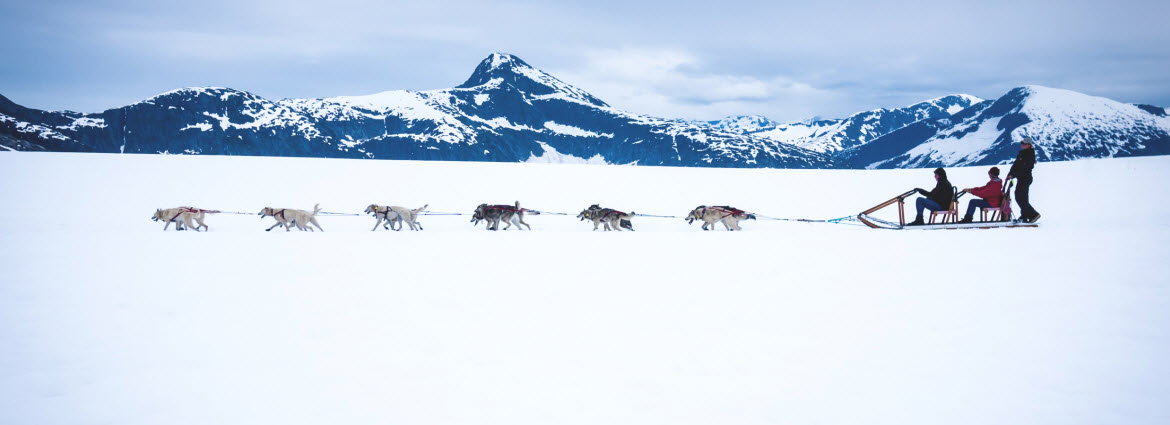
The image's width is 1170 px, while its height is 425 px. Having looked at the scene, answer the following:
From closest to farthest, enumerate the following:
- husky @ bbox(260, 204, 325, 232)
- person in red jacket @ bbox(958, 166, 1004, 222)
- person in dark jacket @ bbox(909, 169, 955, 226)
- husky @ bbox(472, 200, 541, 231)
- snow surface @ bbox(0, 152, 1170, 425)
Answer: snow surface @ bbox(0, 152, 1170, 425), person in red jacket @ bbox(958, 166, 1004, 222), person in dark jacket @ bbox(909, 169, 955, 226), husky @ bbox(260, 204, 325, 232), husky @ bbox(472, 200, 541, 231)

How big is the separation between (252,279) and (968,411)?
7.97m

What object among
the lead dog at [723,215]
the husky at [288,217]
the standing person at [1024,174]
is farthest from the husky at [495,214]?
the standing person at [1024,174]

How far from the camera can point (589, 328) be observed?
19.0 feet

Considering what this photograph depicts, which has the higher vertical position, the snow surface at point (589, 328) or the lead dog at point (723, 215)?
the lead dog at point (723, 215)

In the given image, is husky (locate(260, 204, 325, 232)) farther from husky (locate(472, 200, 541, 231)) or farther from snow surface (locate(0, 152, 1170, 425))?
husky (locate(472, 200, 541, 231))

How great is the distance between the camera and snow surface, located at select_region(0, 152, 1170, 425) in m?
4.18

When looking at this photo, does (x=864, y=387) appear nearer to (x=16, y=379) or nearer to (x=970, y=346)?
(x=970, y=346)

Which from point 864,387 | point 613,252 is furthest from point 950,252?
point 864,387

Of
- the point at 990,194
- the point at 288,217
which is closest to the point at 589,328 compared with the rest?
the point at 288,217

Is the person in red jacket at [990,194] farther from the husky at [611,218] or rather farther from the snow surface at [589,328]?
the husky at [611,218]

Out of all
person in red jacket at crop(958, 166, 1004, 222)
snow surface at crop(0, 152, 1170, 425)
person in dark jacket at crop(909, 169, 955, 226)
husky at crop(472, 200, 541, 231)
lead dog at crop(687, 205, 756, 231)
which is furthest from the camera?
husky at crop(472, 200, 541, 231)

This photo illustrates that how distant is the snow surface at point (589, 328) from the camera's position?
4176 millimetres

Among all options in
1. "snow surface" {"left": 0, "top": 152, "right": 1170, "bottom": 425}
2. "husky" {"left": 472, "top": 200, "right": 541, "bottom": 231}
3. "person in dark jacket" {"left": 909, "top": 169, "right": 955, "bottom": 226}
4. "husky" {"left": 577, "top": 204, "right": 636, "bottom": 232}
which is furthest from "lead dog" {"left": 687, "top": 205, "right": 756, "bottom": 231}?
"husky" {"left": 472, "top": 200, "right": 541, "bottom": 231}

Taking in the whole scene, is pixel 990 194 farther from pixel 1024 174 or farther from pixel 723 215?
pixel 723 215
